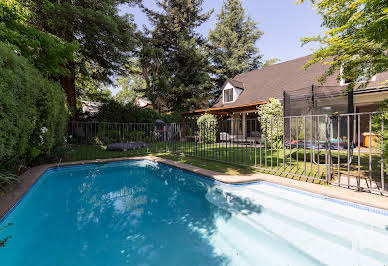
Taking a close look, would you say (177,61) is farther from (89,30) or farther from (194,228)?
(194,228)

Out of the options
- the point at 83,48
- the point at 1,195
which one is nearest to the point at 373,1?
the point at 1,195

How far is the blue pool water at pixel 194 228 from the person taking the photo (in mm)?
2400

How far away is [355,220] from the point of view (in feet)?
9.93

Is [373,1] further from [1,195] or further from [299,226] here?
[1,195]

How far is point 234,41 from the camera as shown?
86.3ft

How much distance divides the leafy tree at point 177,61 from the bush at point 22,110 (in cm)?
1494

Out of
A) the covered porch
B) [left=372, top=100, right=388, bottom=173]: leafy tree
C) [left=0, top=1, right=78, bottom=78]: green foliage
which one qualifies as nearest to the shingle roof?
the covered porch

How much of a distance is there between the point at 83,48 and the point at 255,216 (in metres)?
13.9

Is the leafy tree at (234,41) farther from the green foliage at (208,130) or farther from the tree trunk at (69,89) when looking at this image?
the tree trunk at (69,89)

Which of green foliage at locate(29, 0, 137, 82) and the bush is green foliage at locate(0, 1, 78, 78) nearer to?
the bush

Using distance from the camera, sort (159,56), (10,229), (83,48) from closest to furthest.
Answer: (10,229), (83,48), (159,56)

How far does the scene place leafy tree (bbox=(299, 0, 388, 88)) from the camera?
3645 millimetres

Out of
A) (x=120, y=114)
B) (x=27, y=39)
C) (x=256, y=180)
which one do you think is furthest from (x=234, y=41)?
(x=256, y=180)

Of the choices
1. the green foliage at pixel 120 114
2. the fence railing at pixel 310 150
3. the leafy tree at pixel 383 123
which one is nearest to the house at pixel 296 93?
the fence railing at pixel 310 150
